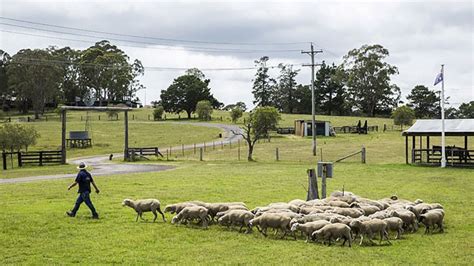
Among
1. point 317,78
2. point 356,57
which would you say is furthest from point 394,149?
point 317,78

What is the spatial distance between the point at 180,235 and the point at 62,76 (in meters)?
114

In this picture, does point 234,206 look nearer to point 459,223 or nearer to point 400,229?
point 400,229

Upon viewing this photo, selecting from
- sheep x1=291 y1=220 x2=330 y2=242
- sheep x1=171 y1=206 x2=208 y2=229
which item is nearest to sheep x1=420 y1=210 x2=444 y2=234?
sheep x1=291 y1=220 x2=330 y2=242

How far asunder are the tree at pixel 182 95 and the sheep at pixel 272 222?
104765mm

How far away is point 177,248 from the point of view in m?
13.9

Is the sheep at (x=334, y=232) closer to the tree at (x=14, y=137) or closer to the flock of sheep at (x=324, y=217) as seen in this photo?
the flock of sheep at (x=324, y=217)

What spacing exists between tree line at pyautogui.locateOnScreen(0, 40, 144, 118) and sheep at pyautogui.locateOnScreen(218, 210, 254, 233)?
9400cm

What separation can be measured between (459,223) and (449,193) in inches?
302

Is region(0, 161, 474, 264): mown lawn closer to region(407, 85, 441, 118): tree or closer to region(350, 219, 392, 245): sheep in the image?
region(350, 219, 392, 245): sheep

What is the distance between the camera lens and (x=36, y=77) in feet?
374

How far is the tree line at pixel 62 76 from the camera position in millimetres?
113175

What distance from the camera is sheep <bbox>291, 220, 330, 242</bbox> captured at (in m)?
14.8

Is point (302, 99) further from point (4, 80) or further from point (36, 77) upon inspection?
point (4, 80)

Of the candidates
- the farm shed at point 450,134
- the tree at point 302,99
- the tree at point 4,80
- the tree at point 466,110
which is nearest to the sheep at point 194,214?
the farm shed at point 450,134
